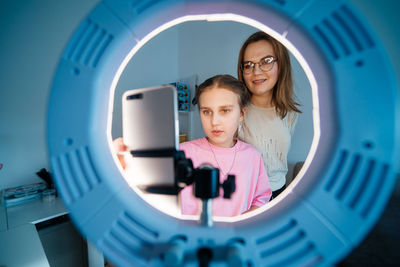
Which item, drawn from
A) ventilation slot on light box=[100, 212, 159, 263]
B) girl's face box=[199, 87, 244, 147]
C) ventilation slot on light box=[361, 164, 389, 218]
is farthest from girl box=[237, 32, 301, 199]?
ventilation slot on light box=[100, 212, 159, 263]

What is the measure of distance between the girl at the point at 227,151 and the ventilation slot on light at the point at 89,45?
1.81 feet

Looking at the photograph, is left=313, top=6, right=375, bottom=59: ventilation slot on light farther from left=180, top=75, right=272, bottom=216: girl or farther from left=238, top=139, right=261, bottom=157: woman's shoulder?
left=238, top=139, right=261, bottom=157: woman's shoulder

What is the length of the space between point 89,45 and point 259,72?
0.79m

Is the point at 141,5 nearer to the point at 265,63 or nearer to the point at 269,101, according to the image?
the point at 265,63

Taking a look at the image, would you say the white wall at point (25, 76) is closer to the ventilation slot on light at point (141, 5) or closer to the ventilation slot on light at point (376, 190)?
the ventilation slot on light at point (141, 5)

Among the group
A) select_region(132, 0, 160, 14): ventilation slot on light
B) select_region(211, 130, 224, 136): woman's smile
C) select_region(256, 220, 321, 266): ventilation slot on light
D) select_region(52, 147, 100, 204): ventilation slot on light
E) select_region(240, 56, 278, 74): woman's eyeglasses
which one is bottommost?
select_region(256, 220, 321, 266): ventilation slot on light

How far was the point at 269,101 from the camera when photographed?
1027mm

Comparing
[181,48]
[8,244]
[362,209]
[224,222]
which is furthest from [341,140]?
[181,48]

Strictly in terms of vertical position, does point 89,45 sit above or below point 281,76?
below

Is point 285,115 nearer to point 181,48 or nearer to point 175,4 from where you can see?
point 175,4

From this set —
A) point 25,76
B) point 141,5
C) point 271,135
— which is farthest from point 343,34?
point 25,76

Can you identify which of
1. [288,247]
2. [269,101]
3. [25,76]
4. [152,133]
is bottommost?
[288,247]

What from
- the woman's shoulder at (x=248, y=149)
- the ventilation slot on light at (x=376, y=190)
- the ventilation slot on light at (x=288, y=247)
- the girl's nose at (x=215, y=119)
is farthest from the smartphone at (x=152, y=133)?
the woman's shoulder at (x=248, y=149)

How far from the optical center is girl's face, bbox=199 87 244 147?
829 millimetres
